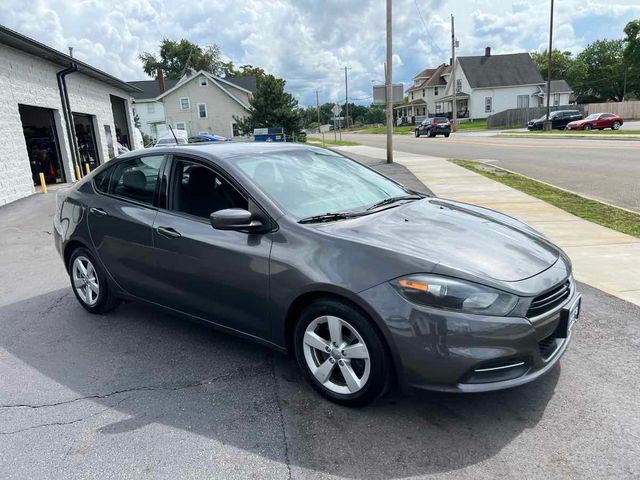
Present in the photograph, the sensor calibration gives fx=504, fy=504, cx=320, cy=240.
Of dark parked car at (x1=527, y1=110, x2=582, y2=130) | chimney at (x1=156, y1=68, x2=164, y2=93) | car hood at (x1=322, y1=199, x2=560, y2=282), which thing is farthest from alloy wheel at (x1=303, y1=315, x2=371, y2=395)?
chimney at (x1=156, y1=68, x2=164, y2=93)

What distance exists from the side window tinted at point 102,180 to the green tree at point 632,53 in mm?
82952

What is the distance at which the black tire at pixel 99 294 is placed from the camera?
464 centimetres

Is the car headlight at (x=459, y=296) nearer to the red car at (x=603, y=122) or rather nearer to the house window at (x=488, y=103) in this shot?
the red car at (x=603, y=122)

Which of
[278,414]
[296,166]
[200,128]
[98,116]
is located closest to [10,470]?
[278,414]

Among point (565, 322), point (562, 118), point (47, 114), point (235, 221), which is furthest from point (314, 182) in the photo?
point (562, 118)

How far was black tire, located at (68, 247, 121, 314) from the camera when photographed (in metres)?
4.64

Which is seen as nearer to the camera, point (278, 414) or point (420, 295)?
point (420, 295)

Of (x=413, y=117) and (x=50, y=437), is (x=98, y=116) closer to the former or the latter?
(x=50, y=437)

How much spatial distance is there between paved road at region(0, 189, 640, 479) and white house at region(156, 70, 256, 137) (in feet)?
165

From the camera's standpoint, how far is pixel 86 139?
2050 cm

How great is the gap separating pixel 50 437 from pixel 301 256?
182 cm

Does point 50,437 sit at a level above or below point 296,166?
below

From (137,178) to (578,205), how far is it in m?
7.96

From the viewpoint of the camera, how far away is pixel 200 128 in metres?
53.3
